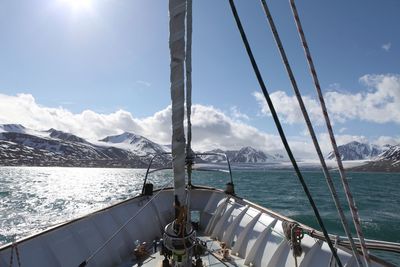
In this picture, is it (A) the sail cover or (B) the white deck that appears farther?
A: (B) the white deck

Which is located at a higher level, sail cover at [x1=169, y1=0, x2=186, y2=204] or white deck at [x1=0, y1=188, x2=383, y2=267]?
sail cover at [x1=169, y1=0, x2=186, y2=204]

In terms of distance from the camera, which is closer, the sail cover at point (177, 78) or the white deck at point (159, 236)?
the sail cover at point (177, 78)

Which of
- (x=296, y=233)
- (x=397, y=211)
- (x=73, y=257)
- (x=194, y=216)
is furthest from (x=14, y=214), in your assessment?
(x=397, y=211)

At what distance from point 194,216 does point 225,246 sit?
11.2 metres

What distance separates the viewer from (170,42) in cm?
368

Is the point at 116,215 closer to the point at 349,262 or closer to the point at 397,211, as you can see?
the point at 349,262

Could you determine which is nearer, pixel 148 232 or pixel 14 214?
pixel 148 232

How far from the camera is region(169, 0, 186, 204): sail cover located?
140 inches

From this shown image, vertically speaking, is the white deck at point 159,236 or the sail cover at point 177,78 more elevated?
the sail cover at point 177,78

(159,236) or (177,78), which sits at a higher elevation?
(177,78)

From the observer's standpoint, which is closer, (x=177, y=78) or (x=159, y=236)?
(x=177, y=78)

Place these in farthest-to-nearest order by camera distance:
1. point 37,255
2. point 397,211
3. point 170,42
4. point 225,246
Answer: point 397,211 → point 225,246 → point 37,255 → point 170,42

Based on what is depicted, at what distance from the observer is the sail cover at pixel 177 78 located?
3557 millimetres

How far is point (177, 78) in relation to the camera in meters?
3.75
